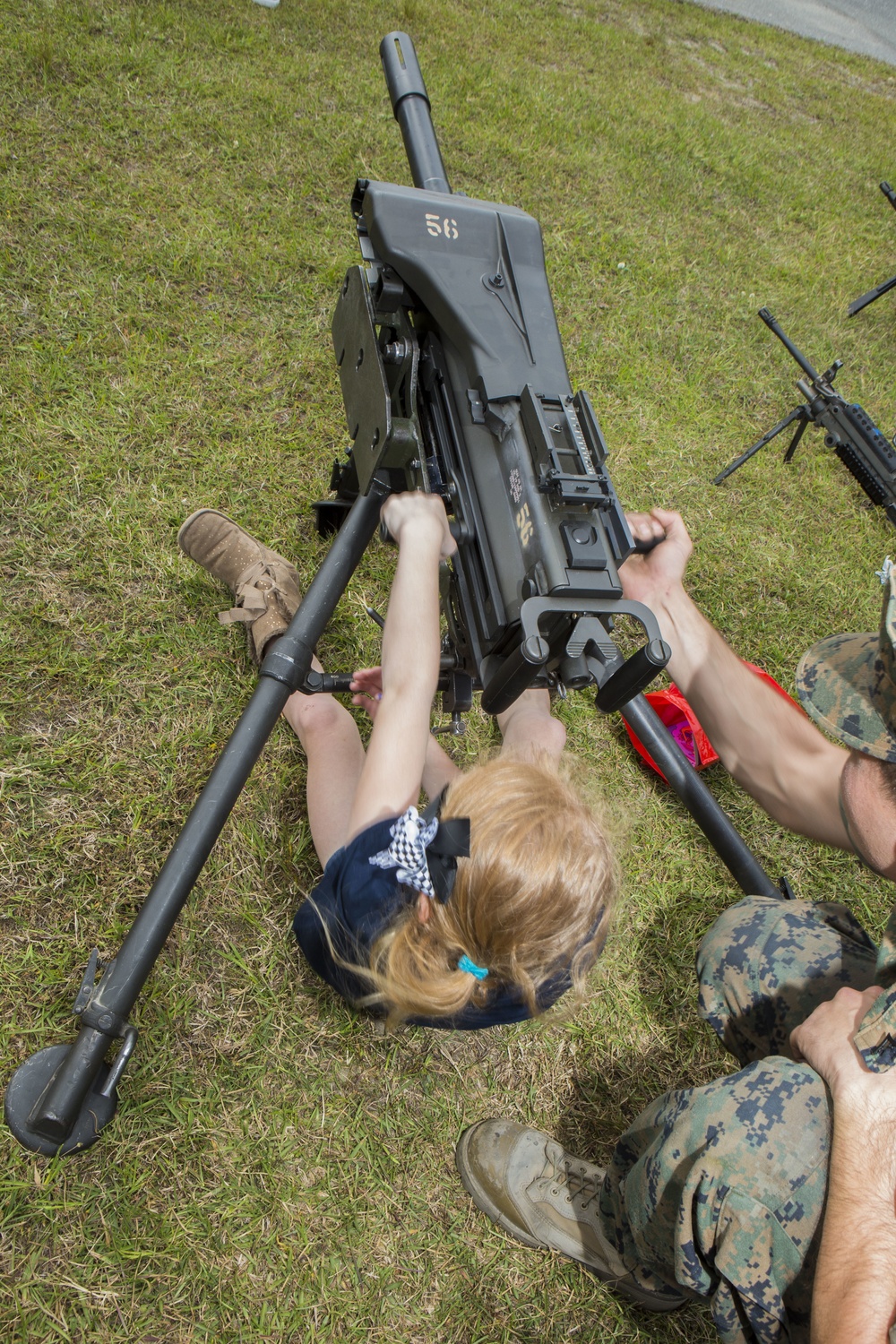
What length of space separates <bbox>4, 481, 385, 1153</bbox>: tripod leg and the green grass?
0.23 meters

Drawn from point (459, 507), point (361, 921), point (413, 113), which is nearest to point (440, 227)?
point (459, 507)

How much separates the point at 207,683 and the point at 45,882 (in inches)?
31.0

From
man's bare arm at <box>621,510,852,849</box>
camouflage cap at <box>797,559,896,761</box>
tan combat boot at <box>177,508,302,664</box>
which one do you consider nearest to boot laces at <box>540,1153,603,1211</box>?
man's bare arm at <box>621,510,852,849</box>

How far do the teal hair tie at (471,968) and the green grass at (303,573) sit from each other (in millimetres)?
814

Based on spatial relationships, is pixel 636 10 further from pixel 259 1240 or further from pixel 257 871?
pixel 259 1240

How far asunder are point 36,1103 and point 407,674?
4.02 ft

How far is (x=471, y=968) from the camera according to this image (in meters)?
1.62

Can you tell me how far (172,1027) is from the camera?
2.13m

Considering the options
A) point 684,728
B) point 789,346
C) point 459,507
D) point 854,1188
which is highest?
point 789,346

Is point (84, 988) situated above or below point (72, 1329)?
above

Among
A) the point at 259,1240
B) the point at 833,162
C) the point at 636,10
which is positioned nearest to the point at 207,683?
the point at 259,1240

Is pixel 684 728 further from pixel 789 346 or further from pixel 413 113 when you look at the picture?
pixel 413 113

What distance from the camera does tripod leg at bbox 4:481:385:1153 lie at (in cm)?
168

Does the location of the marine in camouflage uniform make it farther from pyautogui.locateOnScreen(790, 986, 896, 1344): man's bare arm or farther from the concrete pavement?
the concrete pavement
